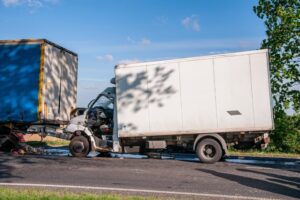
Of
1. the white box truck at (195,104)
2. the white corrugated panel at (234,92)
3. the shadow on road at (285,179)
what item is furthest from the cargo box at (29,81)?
the shadow on road at (285,179)

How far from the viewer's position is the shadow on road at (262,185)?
7.74 m

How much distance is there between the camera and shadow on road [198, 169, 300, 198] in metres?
7.74

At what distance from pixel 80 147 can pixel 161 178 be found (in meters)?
5.25

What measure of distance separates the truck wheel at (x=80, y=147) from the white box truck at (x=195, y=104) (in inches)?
3.0

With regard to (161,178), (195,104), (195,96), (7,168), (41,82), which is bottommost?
(161,178)

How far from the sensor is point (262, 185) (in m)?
8.44

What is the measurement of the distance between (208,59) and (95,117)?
468 centimetres

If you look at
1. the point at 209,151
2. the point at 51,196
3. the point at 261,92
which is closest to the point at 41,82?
the point at 209,151

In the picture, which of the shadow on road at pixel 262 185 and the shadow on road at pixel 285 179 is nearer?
the shadow on road at pixel 262 185

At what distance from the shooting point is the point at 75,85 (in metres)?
16.7

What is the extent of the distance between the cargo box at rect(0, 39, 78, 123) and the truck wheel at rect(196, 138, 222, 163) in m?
5.97

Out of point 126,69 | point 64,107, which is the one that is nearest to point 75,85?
point 64,107

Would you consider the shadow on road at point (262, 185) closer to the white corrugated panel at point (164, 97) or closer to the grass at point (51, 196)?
the grass at point (51, 196)

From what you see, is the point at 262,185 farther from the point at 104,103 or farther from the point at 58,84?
the point at 58,84
